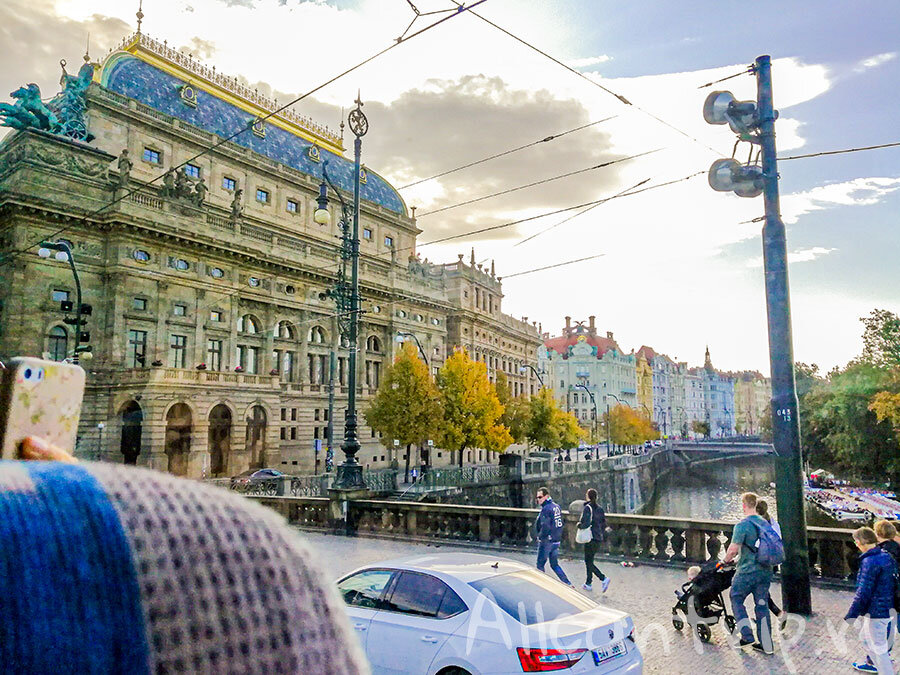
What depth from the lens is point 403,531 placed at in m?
18.0

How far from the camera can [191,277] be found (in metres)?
42.0

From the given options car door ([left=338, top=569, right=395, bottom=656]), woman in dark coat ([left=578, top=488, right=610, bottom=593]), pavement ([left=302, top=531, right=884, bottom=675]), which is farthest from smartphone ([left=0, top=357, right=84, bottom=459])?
woman in dark coat ([left=578, top=488, right=610, bottom=593])

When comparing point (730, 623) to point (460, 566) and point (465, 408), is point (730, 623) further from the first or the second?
point (465, 408)

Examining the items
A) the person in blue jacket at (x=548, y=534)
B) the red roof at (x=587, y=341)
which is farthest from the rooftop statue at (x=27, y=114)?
the red roof at (x=587, y=341)

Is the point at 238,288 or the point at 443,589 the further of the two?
the point at 238,288

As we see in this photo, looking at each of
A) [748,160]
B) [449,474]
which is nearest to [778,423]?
[748,160]

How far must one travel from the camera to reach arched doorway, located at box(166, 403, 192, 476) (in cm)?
3711

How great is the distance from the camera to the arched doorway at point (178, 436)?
3711cm

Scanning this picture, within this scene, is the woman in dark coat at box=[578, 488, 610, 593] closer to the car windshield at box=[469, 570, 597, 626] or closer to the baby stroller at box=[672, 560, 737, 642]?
the baby stroller at box=[672, 560, 737, 642]

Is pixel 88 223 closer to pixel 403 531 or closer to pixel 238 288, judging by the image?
pixel 238 288

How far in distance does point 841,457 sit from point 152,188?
49.8 m

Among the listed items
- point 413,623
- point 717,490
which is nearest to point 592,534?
point 413,623

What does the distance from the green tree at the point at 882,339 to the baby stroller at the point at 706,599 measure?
40.0 m

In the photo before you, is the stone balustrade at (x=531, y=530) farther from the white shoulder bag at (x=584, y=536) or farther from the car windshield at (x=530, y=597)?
the car windshield at (x=530, y=597)
